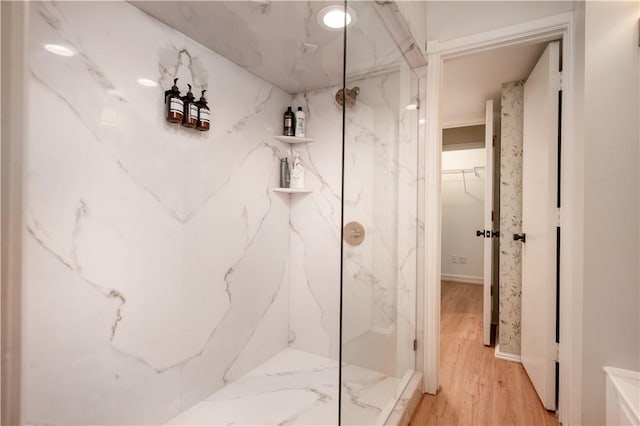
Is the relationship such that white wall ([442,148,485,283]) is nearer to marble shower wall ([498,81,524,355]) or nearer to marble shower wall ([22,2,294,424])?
marble shower wall ([498,81,524,355])

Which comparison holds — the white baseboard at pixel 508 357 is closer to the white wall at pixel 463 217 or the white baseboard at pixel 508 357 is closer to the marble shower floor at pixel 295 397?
the marble shower floor at pixel 295 397

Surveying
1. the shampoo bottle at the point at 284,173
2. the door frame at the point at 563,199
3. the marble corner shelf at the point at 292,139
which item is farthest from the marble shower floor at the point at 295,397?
the marble corner shelf at the point at 292,139

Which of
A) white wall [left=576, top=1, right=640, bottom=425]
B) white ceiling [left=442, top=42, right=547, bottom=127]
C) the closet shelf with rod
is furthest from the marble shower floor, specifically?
the closet shelf with rod

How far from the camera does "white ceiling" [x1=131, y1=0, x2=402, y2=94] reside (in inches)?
50.0

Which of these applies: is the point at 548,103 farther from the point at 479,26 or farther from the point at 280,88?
the point at 280,88

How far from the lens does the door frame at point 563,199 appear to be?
4.96 ft

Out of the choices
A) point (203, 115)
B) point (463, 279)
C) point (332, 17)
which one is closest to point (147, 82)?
point (203, 115)

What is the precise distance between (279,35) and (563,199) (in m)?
1.69

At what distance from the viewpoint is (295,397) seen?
6.08 feet

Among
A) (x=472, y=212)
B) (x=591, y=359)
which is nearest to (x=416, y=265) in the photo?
(x=591, y=359)

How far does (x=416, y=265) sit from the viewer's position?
75.0 inches

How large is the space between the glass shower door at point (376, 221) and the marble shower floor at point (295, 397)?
0.03 feet

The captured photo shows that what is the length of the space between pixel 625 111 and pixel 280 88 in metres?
1.96

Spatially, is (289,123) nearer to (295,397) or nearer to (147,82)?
(147,82)
